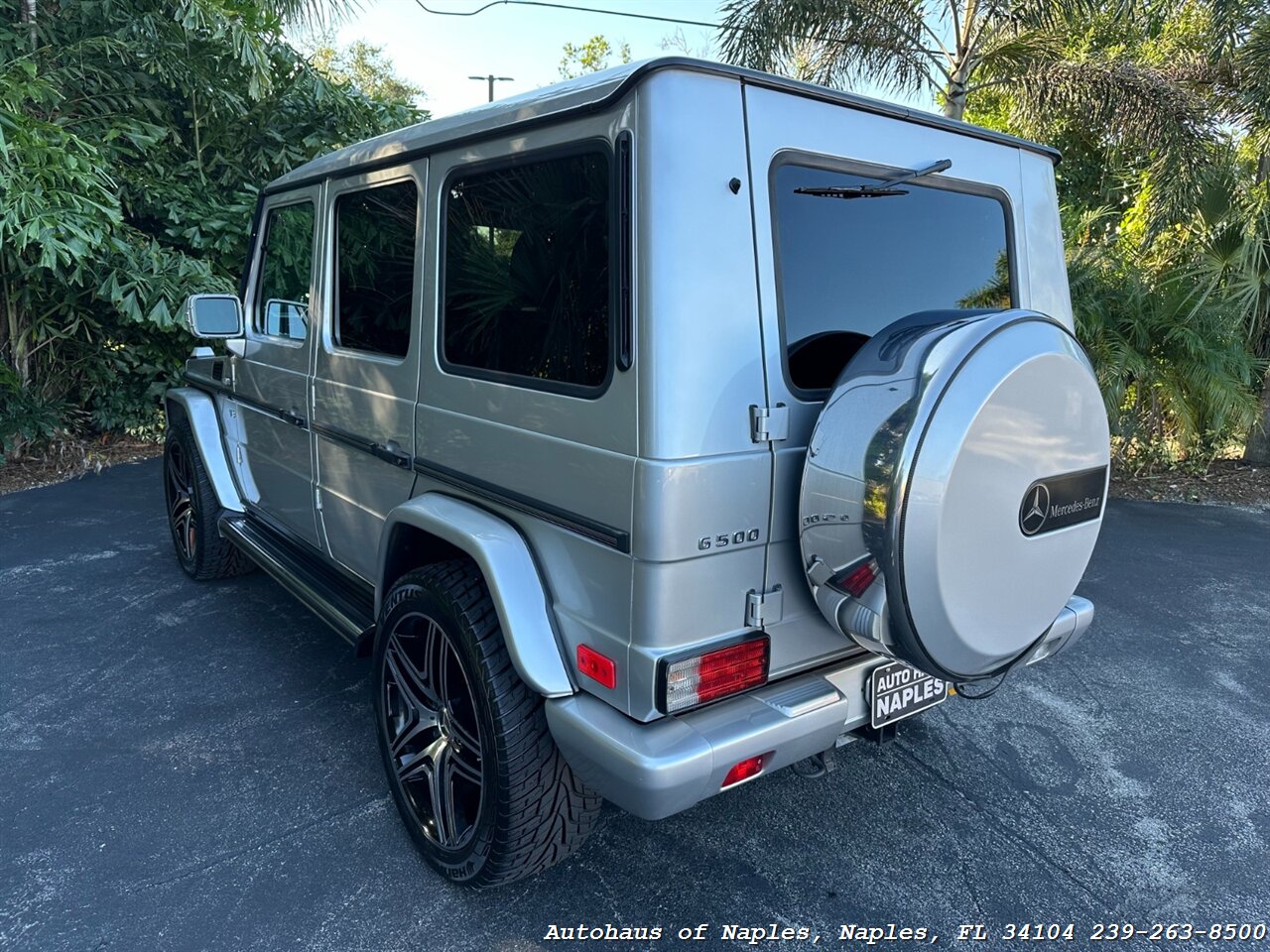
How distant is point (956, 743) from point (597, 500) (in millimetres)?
1993

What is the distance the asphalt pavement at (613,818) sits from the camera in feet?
7.40

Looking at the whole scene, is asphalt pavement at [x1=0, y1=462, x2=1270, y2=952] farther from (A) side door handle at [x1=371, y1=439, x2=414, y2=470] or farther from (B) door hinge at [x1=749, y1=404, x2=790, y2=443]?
(B) door hinge at [x1=749, y1=404, x2=790, y2=443]

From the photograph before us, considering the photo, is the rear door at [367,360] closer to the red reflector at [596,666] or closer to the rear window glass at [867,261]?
the red reflector at [596,666]

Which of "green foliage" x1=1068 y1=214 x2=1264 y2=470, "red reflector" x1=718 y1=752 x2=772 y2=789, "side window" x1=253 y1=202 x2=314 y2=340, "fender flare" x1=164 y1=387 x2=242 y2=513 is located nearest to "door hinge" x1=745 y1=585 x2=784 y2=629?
"red reflector" x1=718 y1=752 x2=772 y2=789

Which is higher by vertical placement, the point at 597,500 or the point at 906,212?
the point at 906,212

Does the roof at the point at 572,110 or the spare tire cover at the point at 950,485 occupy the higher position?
the roof at the point at 572,110

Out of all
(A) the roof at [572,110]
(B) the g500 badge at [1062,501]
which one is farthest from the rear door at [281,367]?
(B) the g500 badge at [1062,501]

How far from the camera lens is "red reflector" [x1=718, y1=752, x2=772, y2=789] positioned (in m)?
1.89

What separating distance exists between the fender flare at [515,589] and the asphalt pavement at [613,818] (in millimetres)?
769

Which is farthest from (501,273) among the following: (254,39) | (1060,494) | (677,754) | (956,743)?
(254,39)

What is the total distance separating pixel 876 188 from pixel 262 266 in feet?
9.63

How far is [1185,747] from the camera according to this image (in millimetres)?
3133

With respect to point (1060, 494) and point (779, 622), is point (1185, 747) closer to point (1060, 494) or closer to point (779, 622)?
point (1060, 494)

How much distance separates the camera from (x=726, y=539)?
1879 millimetres
